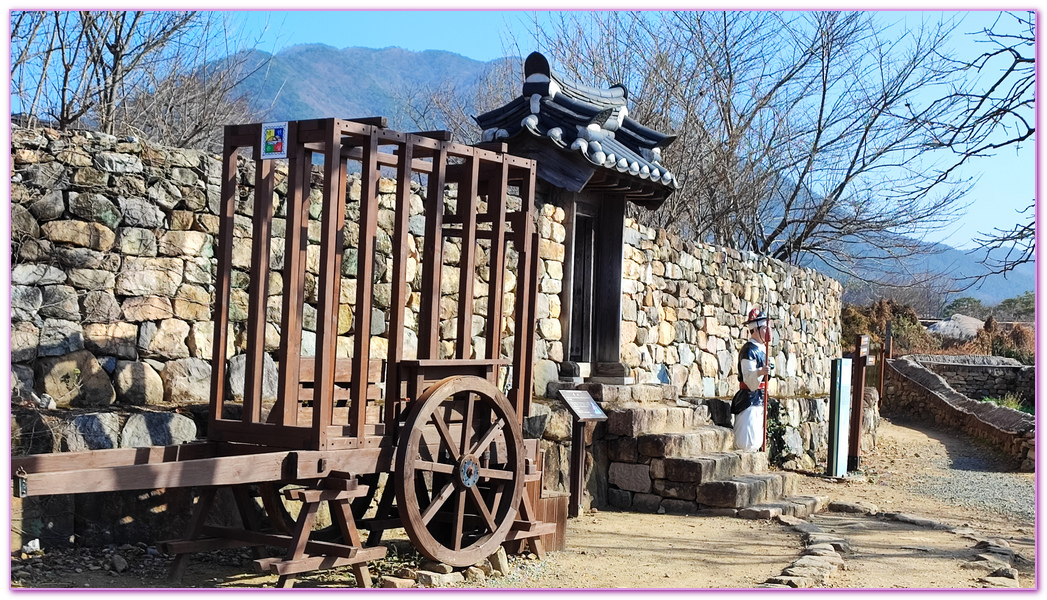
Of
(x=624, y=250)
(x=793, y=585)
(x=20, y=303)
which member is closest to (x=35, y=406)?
(x=20, y=303)

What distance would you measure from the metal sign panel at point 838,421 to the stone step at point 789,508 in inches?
97.6

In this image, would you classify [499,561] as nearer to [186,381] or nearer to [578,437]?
[578,437]

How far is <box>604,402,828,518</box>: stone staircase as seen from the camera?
832 cm

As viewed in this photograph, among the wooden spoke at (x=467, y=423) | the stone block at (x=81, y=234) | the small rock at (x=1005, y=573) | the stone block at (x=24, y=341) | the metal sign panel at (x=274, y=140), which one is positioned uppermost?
the metal sign panel at (x=274, y=140)

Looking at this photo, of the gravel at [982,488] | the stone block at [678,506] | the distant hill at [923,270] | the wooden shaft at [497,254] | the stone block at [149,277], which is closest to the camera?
the wooden shaft at [497,254]

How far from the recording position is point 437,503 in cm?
554

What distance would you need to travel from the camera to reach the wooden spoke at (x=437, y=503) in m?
5.43

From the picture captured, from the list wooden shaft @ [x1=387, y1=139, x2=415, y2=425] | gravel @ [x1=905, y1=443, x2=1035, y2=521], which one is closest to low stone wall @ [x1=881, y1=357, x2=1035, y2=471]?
gravel @ [x1=905, y1=443, x2=1035, y2=521]

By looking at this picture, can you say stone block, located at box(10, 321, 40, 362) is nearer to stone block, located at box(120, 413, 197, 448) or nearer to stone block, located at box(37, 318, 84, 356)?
stone block, located at box(37, 318, 84, 356)

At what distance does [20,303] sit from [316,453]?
2590 mm

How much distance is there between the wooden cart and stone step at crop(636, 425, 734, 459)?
98.5 inches

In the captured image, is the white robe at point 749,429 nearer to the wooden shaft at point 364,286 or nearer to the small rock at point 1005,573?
the small rock at point 1005,573

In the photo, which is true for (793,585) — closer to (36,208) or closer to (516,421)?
(516,421)

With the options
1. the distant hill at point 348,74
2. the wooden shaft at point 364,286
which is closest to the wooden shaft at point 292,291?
the wooden shaft at point 364,286
